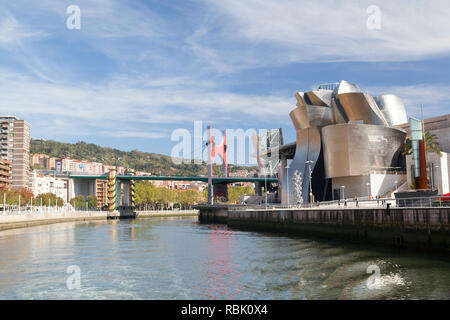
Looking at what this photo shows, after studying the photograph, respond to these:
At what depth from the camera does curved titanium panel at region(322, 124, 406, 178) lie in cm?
5934

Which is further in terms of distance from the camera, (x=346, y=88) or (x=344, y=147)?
(x=346, y=88)

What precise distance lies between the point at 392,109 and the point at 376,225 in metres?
50.7

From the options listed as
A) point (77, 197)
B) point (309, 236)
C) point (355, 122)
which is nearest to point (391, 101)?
point (355, 122)

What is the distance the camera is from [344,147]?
197 ft

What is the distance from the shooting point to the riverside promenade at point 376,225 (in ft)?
71.3

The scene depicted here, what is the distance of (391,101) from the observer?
72562 millimetres

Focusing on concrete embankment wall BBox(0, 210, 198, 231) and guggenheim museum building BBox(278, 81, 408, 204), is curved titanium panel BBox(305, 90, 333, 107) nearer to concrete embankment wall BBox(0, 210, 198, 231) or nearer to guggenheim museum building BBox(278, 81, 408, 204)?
guggenheim museum building BBox(278, 81, 408, 204)

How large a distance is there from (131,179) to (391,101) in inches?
2808

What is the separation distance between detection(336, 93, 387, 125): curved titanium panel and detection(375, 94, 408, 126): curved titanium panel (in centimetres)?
972

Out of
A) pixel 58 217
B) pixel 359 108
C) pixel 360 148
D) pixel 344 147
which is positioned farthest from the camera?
pixel 58 217

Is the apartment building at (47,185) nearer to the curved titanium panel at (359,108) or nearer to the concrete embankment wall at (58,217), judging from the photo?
the concrete embankment wall at (58,217)

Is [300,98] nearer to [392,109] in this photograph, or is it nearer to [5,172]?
[392,109]

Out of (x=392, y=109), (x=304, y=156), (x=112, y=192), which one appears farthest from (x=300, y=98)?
(x=112, y=192)
